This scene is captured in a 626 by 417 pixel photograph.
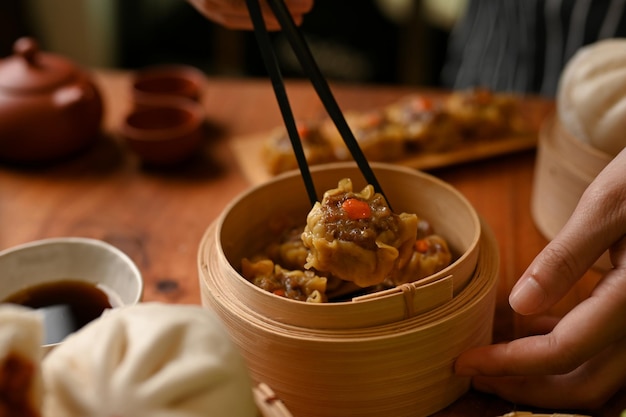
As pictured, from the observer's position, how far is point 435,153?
222 cm

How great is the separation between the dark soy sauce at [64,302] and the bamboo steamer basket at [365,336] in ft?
0.87

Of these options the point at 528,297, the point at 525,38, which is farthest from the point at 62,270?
the point at 525,38

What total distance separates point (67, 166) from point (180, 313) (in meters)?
1.50

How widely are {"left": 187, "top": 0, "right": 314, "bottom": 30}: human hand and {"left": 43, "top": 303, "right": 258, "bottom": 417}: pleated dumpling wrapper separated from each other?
3.16 ft

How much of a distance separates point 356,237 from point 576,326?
1.33 ft

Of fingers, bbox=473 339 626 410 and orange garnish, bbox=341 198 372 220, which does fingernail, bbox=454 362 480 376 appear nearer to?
fingers, bbox=473 339 626 410

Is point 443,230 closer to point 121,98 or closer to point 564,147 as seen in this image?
point 564,147

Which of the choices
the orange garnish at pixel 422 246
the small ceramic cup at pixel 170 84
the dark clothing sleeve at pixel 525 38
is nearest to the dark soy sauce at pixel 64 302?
the orange garnish at pixel 422 246

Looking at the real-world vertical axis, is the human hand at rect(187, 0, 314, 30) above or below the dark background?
above

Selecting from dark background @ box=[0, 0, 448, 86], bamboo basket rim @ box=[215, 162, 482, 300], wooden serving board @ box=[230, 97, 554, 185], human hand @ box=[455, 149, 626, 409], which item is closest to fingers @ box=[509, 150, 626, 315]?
human hand @ box=[455, 149, 626, 409]

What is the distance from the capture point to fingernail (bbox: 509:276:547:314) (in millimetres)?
1191

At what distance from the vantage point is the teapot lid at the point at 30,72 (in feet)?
7.21

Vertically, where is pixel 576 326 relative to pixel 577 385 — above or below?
above

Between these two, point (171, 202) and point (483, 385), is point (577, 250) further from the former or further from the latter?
point (171, 202)
